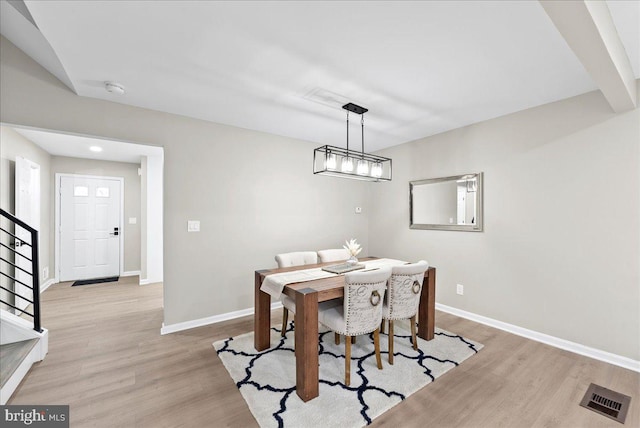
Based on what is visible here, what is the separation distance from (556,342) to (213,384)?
3.26m

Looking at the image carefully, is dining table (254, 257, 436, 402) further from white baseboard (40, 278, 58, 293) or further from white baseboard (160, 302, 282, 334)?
white baseboard (40, 278, 58, 293)

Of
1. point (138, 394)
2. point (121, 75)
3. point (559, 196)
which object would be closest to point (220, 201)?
point (121, 75)

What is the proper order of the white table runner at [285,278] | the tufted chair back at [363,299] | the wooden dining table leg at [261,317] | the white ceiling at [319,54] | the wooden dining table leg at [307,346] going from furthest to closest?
the wooden dining table leg at [261,317]
the white table runner at [285,278]
the tufted chair back at [363,299]
the wooden dining table leg at [307,346]
the white ceiling at [319,54]

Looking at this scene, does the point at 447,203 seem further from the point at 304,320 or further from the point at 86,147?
the point at 86,147

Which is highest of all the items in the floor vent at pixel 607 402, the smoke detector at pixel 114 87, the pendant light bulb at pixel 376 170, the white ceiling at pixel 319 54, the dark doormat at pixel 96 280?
the white ceiling at pixel 319 54

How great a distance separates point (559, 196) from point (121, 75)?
4.21m

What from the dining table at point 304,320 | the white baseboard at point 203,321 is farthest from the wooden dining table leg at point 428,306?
the white baseboard at point 203,321

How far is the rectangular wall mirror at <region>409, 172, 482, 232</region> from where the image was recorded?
342 centimetres

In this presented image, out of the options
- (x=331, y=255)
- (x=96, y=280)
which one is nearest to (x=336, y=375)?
(x=331, y=255)

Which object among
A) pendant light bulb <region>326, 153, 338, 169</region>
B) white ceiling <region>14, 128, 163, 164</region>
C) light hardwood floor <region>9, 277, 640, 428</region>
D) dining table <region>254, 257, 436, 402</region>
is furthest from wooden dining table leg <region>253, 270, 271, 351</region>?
white ceiling <region>14, 128, 163, 164</region>

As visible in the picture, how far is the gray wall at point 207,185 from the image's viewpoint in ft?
8.15

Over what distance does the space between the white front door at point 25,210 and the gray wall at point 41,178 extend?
0.28 feet

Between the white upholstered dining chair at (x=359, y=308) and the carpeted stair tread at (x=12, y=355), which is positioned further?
the white upholstered dining chair at (x=359, y=308)

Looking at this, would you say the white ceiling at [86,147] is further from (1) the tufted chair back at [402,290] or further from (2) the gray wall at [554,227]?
(2) the gray wall at [554,227]
